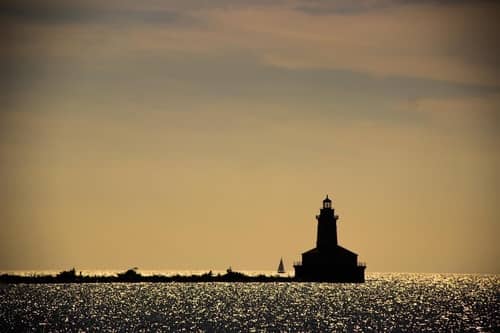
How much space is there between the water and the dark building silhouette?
2.80m

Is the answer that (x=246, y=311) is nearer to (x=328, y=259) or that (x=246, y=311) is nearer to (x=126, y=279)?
(x=328, y=259)

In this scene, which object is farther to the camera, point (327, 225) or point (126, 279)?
point (126, 279)

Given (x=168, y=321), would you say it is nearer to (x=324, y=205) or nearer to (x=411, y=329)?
(x=411, y=329)

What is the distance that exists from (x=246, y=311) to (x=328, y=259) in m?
42.2

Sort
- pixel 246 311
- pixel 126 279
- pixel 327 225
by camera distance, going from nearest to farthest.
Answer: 1. pixel 246 311
2. pixel 327 225
3. pixel 126 279

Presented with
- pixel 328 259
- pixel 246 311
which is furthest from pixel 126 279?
pixel 246 311

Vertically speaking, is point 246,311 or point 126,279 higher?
point 126,279

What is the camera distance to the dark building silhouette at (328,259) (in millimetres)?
153750

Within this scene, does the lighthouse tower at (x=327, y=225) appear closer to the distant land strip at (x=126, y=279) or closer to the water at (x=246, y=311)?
the water at (x=246, y=311)

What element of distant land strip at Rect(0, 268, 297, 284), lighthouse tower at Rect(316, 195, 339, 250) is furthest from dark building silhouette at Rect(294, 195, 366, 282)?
distant land strip at Rect(0, 268, 297, 284)

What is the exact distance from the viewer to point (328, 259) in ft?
514

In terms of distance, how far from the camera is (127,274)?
645 ft

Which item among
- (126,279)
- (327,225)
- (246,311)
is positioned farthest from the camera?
(126,279)

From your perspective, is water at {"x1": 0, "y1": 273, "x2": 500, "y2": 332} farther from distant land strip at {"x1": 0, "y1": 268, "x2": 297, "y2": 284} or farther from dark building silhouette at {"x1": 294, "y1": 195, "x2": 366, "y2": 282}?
distant land strip at {"x1": 0, "y1": 268, "x2": 297, "y2": 284}
